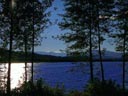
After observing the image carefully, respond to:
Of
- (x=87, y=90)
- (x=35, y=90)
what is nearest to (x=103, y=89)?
(x=87, y=90)

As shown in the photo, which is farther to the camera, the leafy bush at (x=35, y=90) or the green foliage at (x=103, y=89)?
the green foliage at (x=103, y=89)

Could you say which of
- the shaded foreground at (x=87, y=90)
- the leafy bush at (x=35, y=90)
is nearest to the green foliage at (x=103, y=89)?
the shaded foreground at (x=87, y=90)

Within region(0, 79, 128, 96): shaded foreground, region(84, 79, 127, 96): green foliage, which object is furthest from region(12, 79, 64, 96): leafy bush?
region(84, 79, 127, 96): green foliage

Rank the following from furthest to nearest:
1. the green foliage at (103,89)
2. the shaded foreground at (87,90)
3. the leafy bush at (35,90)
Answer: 1. the green foliage at (103,89)
2. the shaded foreground at (87,90)
3. the leafy bush at (35,90)

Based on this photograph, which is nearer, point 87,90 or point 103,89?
point 103,89

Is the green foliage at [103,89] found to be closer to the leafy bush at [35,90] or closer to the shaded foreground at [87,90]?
the shaded foreground at [87,90]

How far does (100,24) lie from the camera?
3559cm

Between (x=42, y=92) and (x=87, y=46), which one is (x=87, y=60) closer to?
(x=87, y=46)

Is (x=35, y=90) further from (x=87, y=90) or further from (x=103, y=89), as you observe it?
(x=103, y=89)

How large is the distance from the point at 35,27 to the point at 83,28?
14.9 ft

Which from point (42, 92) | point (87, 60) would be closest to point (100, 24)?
point (87, 60)

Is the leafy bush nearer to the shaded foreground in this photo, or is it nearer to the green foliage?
the shaded foreground

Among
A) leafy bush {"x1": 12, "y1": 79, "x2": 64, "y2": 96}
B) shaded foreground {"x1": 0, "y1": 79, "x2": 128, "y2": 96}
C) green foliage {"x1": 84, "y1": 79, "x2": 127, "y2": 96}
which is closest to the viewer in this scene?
leafy bush {"x1": 12, "y1": 79, "x2": 64, "y2": 96}

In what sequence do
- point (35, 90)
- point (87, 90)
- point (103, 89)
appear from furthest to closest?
point (87, 90) < point (103, 89) < point (35, 90)
